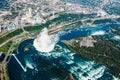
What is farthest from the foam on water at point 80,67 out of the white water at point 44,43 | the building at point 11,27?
A: the building at point 11,27

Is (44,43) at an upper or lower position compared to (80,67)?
upper

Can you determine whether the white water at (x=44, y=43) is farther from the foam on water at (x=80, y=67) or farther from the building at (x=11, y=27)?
the building at (x=11, y=27)

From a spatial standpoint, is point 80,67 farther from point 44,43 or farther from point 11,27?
point 11,27

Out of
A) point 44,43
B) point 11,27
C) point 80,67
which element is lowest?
point 80,67

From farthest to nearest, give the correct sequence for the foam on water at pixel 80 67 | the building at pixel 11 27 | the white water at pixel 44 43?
the building at pixel 11 27, the white water at pixel 44 43, the foam on water at pixel 80 67

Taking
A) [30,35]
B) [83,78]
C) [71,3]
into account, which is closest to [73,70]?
[83,78]

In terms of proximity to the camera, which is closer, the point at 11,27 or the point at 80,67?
the point at 80,67

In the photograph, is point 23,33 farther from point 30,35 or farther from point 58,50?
point 58,50

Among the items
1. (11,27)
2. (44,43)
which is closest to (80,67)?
(44,43)

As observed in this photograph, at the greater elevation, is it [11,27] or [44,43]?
[44,43]

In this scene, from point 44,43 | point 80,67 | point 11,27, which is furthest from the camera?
point 11,27

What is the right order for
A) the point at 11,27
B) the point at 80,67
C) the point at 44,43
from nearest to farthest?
the point at 80,67
the point at 44,43
the point at 11,27
